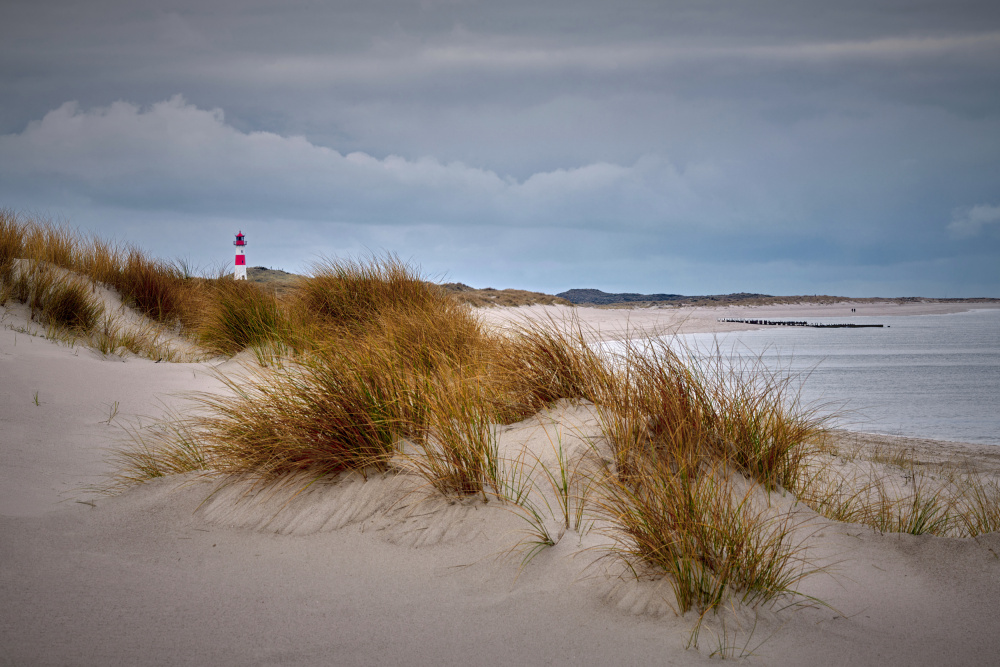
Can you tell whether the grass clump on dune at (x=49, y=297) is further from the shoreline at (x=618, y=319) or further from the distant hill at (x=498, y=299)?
the distant hill at (x=498, y=299)

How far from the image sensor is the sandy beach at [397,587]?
180 centimetres

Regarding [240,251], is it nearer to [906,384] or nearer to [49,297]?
A: [49,297]

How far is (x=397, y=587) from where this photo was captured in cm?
218

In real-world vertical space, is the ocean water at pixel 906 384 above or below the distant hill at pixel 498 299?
below

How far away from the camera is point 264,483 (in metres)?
3.00

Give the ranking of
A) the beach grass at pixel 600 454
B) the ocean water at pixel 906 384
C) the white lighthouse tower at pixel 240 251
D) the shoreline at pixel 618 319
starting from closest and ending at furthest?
Answer: the beach grass at pixel 600 454, the shoreline at pixel 618 319, the ocean water at pixel 906 384, the white lighthouse tower at pixel 240 251

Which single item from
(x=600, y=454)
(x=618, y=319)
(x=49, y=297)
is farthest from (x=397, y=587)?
(x=618, y=319)

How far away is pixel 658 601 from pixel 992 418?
7.32 m

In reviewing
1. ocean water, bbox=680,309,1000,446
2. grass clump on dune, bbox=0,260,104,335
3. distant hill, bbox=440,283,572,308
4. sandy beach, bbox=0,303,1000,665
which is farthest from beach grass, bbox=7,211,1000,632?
distant hill, bbox=440,283,572,308

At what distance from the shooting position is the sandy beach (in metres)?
1.80

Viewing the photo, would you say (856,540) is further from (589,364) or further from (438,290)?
(438,290)

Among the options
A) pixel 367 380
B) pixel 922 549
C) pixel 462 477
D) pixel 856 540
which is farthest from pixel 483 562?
pixel 922 549

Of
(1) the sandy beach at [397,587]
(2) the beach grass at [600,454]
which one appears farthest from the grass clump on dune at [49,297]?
(1) the sandy beach at [397,587]

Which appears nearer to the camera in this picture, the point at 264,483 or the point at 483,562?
the point at 483,562
